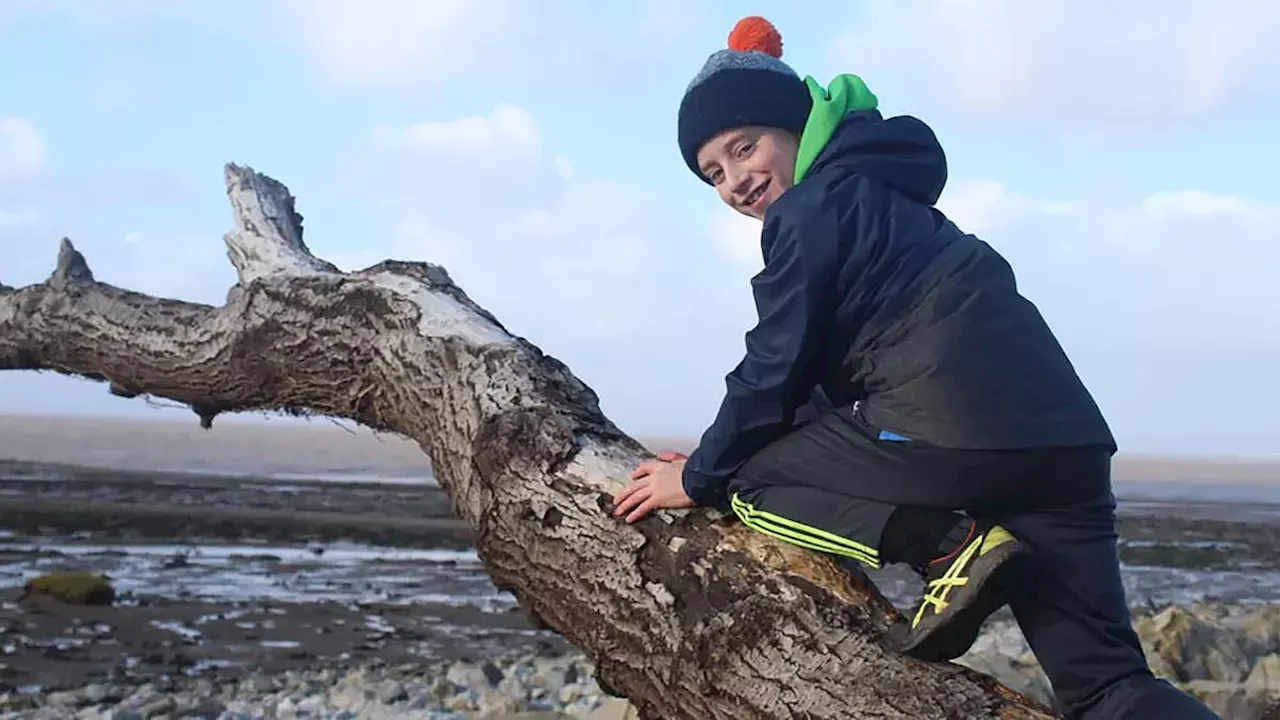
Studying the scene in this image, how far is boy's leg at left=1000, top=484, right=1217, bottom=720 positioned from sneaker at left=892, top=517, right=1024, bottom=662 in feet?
0.26

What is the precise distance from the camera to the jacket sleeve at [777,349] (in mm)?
2670

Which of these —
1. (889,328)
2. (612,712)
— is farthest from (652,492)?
(612,712)

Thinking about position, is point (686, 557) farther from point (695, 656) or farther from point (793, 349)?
point (793, 349)

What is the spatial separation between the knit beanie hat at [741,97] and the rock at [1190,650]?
583 cm

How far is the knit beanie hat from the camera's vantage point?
3.01 meters

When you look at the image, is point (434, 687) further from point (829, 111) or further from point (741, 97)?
point (829, 111)

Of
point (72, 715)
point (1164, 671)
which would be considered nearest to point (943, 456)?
point (1164, 671)

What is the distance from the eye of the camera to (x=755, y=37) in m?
3.21

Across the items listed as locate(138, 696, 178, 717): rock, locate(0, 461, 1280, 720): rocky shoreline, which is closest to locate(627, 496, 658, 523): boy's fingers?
locate(0, 461, 1280, 720): rocky shoreline

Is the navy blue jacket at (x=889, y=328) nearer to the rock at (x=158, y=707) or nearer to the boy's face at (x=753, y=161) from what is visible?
the boy's face at (x=753, y=161)

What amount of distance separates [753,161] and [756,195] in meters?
0.09

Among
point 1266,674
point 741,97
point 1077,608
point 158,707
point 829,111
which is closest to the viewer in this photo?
point 1077,608

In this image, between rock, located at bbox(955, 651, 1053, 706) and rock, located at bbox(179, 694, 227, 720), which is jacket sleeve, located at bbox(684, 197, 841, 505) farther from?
rock, located at bbox(179, 694, 227, 720)

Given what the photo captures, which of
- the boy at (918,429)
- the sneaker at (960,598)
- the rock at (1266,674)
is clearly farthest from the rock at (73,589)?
the sneaker at (960,598)
